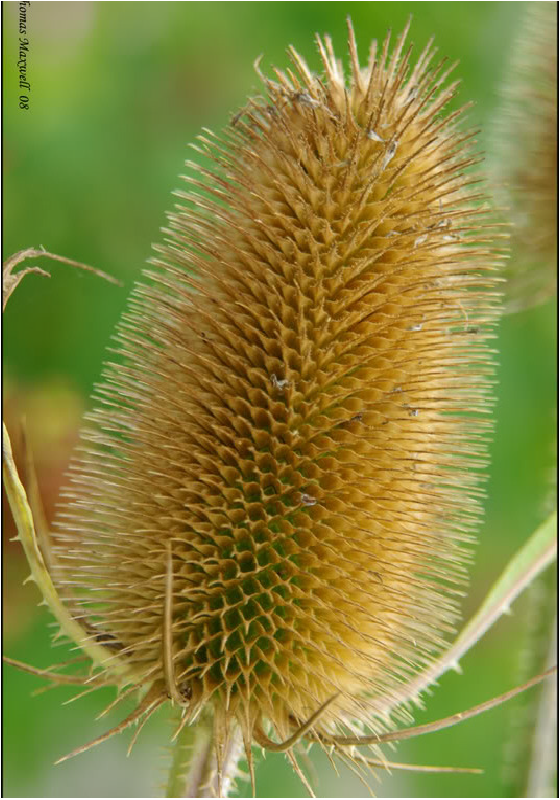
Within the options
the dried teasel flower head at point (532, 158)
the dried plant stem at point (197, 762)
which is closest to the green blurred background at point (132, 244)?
the dried teasel flower head at point (532, 158)

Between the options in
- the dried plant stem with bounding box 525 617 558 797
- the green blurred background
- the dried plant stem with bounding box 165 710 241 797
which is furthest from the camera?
the green blurred background

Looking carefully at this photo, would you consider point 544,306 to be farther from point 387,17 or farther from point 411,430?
point 411,430

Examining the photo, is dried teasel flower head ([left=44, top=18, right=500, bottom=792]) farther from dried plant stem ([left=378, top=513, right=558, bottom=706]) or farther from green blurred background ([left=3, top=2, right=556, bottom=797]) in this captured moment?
green blurred background ([left=3, top=2, right=556, bottom=797])

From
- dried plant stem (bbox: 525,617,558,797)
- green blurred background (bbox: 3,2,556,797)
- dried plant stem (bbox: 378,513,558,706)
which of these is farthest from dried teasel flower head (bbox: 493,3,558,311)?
dried plant stem (bbox: 525,617,558,797)

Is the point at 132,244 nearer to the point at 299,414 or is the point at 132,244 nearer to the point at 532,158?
the point at 532,158

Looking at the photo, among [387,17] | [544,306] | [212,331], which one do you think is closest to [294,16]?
[387,17]
